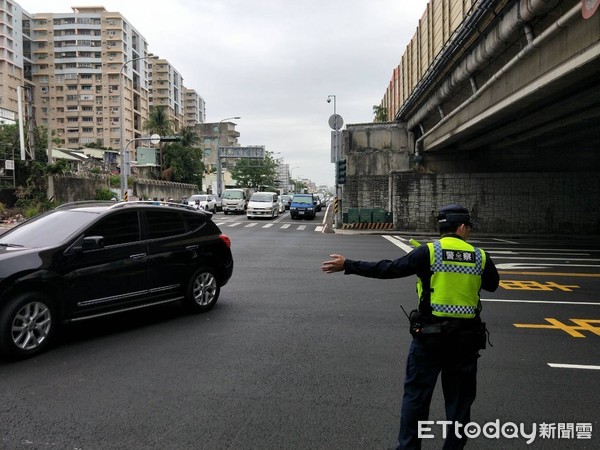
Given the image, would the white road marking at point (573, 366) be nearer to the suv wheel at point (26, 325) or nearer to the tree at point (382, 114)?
the suv wheel at point (26, 325)

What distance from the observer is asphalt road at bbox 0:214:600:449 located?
336cm

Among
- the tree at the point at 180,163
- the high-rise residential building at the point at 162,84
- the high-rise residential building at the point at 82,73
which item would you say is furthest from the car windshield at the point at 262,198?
the high-rise residential building at the point at 162,84

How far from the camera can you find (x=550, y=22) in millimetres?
9875

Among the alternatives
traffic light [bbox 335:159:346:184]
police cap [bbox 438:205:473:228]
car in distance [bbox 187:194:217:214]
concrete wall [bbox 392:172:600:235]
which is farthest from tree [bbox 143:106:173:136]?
police cap [bbox 438:205:473:228]

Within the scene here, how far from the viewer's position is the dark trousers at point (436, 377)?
2.82 metres

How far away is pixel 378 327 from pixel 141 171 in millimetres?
62643

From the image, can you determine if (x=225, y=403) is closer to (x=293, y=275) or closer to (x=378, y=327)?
(x=378, y=327)

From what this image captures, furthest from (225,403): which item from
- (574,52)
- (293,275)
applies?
(574,52)

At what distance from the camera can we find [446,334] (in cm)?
279

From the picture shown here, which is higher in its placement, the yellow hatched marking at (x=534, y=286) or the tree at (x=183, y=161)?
the tree at (x=183, y=161)

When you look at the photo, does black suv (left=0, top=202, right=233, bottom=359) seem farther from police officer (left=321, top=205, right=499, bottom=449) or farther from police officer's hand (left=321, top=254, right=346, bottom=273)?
police officer (left=321, top=205, right=499, bottom=449)

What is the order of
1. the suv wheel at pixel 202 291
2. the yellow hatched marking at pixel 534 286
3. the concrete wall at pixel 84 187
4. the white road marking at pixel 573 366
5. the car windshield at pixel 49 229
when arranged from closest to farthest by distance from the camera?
the white road marking at pixel 573 366
the car windshield at pixel 49 229
the suv wheel at pixel 202 291
the yellow hatched marking at pixel 534 286
the concrete wall at pixel 84 187

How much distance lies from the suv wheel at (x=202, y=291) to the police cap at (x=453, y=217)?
4499 mm

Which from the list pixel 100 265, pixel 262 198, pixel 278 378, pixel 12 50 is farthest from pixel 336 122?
pixel 12 50
